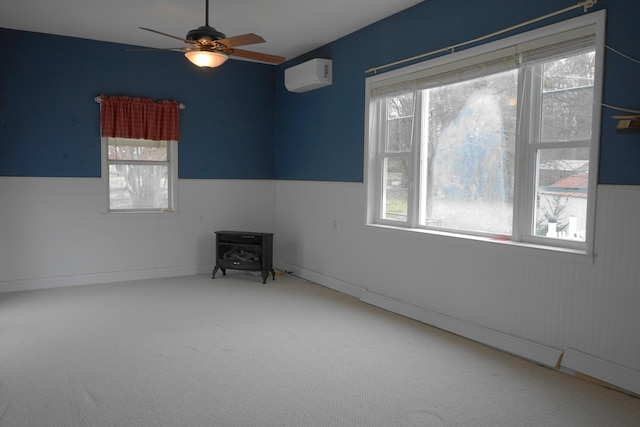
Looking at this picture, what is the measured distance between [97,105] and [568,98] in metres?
4.85

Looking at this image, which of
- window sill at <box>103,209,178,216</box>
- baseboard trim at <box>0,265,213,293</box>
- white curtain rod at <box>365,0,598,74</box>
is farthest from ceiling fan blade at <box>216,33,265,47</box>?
baseboard trim at <box>0,265,213,293</box>

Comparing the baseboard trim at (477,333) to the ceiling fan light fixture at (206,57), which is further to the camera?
the ceiling fan light fixture at (206,57)

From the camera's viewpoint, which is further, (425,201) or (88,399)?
(425,201)

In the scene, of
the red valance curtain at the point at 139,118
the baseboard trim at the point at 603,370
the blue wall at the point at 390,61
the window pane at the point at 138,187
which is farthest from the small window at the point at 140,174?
the baseboard trim at the point at 603,370

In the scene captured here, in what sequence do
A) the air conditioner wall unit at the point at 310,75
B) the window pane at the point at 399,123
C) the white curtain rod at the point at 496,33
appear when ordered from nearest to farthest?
the white curtain rod at the point at 496,33, the window pane at the point at 399,123, the air conditioner wall unit at the point at 310,75

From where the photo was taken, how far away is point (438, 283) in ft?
13.9

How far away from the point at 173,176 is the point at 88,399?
3.71 metres

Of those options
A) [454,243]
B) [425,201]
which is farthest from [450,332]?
[425,201]

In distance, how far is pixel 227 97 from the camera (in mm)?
6465

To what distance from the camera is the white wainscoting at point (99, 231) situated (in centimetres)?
534

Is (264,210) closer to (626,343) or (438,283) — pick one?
(438,283)

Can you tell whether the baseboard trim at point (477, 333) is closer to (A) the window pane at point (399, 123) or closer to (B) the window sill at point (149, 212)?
(A) the window pane at point (399, 123)

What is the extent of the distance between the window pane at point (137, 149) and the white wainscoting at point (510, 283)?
208 centimetres

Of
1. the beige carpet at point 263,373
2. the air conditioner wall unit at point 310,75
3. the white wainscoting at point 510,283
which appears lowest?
the beige carpet at point 263,373
